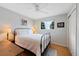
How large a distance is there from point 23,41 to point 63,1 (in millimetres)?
878

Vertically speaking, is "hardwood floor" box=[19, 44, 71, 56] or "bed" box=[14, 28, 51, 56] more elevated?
"bed" box=[14, 28, 51, 56]

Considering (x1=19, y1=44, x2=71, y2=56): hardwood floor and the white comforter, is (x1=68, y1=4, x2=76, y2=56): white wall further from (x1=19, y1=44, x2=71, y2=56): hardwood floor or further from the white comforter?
the white comforter

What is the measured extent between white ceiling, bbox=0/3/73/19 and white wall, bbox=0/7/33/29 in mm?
61

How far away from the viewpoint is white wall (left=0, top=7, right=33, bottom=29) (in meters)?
1.27

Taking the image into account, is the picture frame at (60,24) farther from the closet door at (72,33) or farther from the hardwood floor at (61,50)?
the hardwood floor at (61,50)

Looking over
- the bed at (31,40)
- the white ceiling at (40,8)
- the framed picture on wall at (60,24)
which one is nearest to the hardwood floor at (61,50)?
the bed at (31,40)

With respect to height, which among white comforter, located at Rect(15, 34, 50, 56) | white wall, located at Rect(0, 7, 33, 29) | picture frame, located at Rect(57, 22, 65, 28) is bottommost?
white comforter, located at Rect(15, 34, 50, 56)

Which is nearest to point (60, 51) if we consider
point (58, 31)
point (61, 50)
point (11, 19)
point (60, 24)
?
point (61, 50)

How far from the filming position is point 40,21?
145cm

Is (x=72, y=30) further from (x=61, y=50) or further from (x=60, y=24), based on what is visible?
(x=61, y=50)

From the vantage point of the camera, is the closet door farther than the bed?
No

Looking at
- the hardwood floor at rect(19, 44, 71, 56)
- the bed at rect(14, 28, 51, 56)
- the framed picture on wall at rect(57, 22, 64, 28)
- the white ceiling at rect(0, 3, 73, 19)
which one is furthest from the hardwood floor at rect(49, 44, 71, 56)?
the white ceiling at rect(0, 3, 73, 19)

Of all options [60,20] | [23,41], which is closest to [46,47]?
[23,41]

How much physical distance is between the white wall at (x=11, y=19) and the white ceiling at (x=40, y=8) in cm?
6
